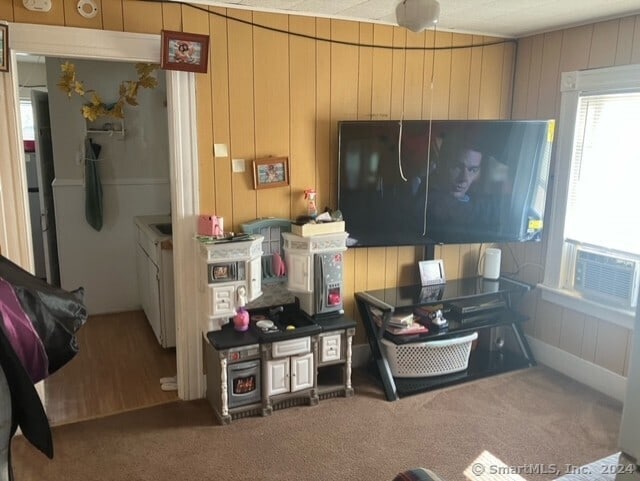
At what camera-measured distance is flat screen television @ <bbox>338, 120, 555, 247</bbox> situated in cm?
334

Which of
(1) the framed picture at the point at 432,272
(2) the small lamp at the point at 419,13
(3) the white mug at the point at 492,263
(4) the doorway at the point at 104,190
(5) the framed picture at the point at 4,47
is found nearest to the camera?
A: (2) the small lamp at the point at 419,13

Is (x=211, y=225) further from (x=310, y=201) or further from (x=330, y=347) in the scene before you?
(x=330, y=347)

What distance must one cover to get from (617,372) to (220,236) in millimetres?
2468

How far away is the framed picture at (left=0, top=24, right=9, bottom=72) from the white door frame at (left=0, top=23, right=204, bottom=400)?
1.4 inches

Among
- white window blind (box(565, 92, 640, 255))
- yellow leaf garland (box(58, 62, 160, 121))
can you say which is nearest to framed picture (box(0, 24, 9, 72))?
yellow leaf garland (box(58, 62, 160, 121))

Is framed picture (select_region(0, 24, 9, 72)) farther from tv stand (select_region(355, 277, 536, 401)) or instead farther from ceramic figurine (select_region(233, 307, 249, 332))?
tv stand (select_region(355, 277, 536, 401))

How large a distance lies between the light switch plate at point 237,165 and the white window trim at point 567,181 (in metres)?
2.02

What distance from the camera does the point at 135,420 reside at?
302 centimetres

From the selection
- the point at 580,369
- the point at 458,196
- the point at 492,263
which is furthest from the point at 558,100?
the point at 580,369

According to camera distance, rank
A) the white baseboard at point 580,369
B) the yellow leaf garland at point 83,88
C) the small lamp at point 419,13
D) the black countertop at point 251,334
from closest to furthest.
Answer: the small lamp at point 419,13 → the black countertop at point 251,334 → the yellow leaf garland at point 83,88 → the white baseboard at point 580,369

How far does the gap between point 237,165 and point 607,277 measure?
2287 mm

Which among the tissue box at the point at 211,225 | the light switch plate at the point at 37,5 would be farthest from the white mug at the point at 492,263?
the light switch plate at the point at 37,5

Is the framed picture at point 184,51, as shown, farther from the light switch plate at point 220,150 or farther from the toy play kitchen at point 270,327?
the toy play kitchen at point 270,327

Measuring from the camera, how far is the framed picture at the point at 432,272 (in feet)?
12.2
